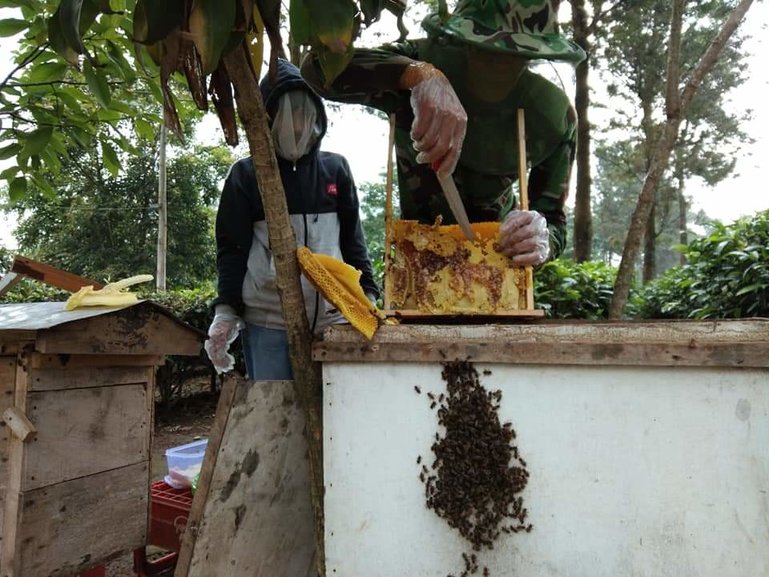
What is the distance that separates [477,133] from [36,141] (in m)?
1.76

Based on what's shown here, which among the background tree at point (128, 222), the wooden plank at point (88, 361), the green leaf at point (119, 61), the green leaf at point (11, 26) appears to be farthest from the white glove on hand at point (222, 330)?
the background tree at point (128, 222)

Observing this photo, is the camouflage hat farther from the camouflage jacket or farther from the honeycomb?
the honeycomb

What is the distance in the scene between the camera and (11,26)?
197 centimetres

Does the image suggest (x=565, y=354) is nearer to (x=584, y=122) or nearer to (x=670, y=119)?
(x=670, y=119)

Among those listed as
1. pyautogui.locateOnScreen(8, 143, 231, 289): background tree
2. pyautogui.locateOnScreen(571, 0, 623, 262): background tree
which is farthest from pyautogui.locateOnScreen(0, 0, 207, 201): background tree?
pyautogui.locateOnScreen(8, 143, 231, 289): background tree

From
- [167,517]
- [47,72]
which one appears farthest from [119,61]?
[167,517]

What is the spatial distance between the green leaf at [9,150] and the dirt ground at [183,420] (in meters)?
3.27

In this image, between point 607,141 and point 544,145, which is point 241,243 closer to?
point 544,145

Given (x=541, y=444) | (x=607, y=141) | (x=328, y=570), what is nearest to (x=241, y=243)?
(x=328, y=570)

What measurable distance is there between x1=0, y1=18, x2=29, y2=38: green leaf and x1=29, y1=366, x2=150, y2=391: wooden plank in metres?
1.19

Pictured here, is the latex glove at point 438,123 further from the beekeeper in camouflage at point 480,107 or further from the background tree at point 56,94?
the background tree at point 56,94

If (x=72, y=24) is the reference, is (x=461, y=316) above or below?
below

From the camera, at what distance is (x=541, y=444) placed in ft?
4.06

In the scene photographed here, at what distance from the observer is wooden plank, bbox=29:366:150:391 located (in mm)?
1688
